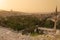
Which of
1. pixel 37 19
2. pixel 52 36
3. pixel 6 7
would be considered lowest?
pixel 52 36

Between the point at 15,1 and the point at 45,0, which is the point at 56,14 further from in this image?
the point at 15,1

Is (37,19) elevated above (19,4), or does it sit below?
below

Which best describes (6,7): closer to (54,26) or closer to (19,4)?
(19,4)

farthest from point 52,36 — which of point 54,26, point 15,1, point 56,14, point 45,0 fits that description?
point 15,1

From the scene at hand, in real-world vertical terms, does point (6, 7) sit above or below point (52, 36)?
above

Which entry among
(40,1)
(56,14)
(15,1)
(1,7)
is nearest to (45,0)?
(40,1)

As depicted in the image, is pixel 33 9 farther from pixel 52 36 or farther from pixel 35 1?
pixel 52 36

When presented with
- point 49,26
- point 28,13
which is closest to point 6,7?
point 28,13
